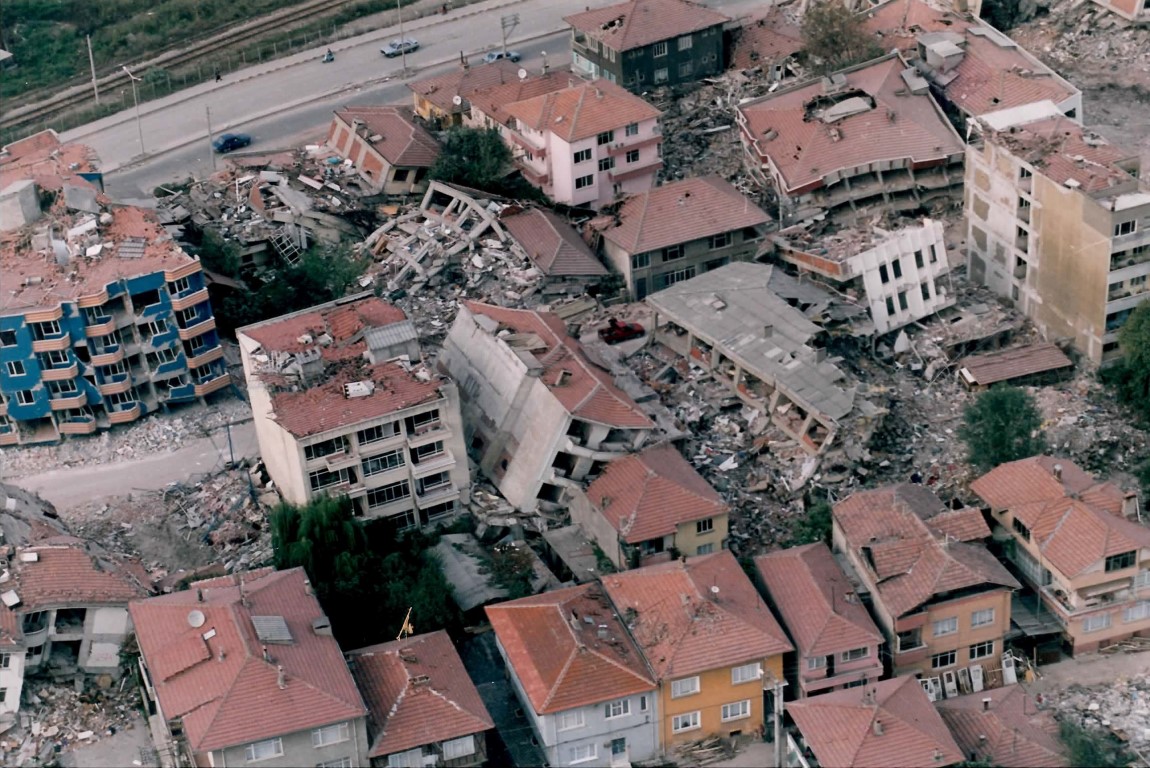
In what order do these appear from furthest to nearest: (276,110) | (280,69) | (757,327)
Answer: (280,69)
(276,110)
(757,327)

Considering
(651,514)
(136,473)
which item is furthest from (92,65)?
(651,514)

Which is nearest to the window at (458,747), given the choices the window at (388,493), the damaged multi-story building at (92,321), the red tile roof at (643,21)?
the window at (388,493)

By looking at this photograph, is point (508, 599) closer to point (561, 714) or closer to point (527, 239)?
point (561, 714)

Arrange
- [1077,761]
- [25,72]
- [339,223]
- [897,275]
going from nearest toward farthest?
[1077,761]
[897,275]
[339,223]
[25,72]

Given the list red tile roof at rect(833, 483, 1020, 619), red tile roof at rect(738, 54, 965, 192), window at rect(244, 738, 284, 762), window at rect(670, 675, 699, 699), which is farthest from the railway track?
window at rect(670, 675, 699, 699)

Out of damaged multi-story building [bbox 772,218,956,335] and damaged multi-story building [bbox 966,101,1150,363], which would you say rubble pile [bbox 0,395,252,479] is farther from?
damaged multi-story building [bbox 966,101,1150,363]

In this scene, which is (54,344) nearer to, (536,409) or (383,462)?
(383,462)

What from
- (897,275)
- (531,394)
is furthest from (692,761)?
(897,275)

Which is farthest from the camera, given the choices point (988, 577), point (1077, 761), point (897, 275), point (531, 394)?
point (897, 275)
